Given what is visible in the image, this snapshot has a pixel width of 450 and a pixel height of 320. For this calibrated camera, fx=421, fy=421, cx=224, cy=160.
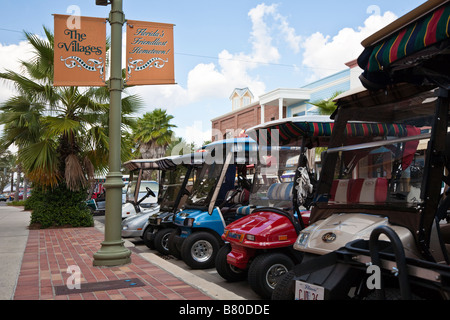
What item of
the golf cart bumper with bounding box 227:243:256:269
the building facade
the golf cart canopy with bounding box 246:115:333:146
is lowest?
the golf cart bumper with bounding box 227:243:256:269

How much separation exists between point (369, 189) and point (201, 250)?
4.42 meters

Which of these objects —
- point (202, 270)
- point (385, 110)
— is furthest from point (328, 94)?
point (385, 110)

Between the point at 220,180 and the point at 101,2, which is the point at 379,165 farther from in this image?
the point at 101,2

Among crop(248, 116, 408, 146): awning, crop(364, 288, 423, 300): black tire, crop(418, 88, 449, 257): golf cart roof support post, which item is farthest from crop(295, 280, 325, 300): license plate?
crop(248, 116, 408, 146): awning

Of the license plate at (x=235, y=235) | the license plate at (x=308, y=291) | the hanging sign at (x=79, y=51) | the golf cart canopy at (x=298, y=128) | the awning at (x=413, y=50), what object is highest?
the hanging sign at (x=79, y=51)

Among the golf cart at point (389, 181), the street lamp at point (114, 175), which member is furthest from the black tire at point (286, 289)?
the street lamp at point (114, 175)

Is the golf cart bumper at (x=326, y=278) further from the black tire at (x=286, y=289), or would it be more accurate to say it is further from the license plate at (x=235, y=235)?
the license plate at (x=235, y=235)

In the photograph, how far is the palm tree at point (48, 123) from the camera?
1287cm

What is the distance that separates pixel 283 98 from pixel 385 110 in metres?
27.6

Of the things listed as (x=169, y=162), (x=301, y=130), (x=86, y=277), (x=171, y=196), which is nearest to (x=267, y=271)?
(x=301, y=130)

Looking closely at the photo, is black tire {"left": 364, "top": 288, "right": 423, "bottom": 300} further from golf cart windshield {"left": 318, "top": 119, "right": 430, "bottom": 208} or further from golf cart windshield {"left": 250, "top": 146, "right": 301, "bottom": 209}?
golf cart windshield {"left": 250, "top": 146, "right": 301, "bottom": 209}

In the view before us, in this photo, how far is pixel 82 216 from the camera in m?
13.8

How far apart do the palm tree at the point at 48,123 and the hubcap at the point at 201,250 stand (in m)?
6.40

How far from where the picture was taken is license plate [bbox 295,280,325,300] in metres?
2.89
